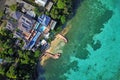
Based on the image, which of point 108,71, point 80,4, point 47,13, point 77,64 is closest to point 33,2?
point 47,13

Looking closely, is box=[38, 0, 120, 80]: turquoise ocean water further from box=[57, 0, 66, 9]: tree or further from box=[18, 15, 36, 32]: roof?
box=[18, 15, 36, 32]: roof

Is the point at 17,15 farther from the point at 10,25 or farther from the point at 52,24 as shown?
the point at 52,24

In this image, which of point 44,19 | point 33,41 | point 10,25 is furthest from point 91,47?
point 10,25

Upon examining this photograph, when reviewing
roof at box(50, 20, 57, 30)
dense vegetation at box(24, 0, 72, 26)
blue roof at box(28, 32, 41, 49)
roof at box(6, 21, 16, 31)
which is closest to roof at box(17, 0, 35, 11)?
dense vegetation at box(24, 0, 72, 26)

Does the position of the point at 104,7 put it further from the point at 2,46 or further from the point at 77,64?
the point at 2,46

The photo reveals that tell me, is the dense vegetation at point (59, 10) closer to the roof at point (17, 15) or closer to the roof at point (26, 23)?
A: the roof at point (26, 23)

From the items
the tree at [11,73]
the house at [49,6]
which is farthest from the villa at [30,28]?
the tree at [11,73]
